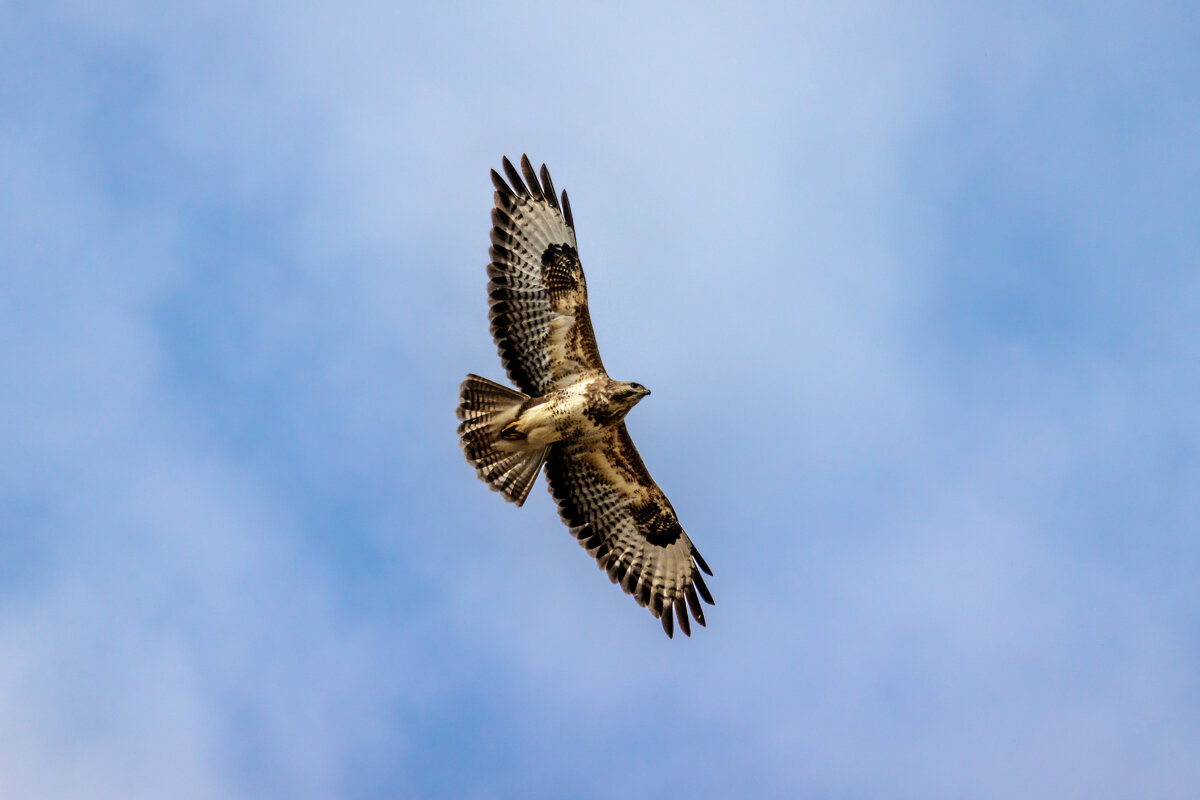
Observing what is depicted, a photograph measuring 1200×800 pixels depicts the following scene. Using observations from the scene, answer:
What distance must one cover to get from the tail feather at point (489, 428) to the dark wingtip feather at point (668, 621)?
2388mm

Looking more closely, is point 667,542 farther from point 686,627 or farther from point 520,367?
point 520,367

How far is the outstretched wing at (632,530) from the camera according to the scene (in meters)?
15.6

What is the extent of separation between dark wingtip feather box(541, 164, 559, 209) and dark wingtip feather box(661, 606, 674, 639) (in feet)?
16.4

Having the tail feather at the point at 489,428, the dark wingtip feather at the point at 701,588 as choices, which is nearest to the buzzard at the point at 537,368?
the tail feather at the point at 489,428

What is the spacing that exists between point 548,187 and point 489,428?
2873 mm

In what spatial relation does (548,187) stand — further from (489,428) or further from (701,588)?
(701,588)

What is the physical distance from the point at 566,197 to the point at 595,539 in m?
4.07

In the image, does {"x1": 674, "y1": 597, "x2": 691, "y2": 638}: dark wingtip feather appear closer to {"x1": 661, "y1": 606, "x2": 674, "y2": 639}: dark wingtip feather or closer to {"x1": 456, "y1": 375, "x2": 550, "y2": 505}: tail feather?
{"x1": 661, "y1": 606, "x2": 674, "y2": 639}: dark wingtip feather

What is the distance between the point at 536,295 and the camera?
14.8 m

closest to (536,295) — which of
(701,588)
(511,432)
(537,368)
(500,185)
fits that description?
(537,368)

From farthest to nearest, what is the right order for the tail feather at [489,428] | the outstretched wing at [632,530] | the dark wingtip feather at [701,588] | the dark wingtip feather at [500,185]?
the dark wingtip feather at [701,588]
the outstretched wing at [632,530]
the dark wingtip feather at [500,185]
the tail feather at [489,428]

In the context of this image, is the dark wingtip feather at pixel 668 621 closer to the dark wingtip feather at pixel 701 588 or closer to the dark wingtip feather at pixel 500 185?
the dark wingtip feather at pixel 701 588

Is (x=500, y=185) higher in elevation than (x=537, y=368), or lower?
higher

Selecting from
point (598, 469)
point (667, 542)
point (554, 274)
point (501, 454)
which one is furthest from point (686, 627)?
point (554, 274)
